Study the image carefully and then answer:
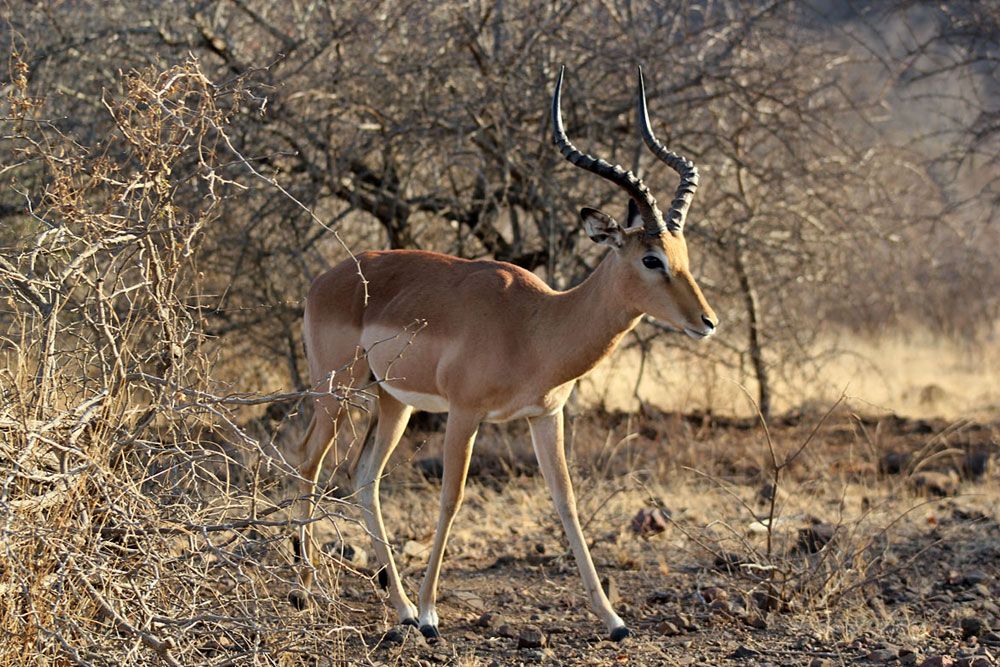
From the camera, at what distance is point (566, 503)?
5.26 metres

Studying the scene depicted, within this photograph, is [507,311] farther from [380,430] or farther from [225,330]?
[225,330]

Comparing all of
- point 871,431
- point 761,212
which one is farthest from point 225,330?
point 871,431

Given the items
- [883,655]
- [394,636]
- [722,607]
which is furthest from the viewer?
[722,607]

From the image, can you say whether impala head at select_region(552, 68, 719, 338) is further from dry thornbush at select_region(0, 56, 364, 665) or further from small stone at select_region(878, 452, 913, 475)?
small stone at select_region(878, 452, 913, 475)

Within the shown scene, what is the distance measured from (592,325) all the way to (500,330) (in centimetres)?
47

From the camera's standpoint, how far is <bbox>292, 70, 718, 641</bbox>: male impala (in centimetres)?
493

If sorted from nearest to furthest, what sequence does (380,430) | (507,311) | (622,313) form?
(622,313) < (507,311) < (380,430)

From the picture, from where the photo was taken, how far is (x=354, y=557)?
621 cm

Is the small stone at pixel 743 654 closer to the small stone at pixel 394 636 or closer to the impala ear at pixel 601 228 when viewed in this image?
the small stone at pixel 394 636

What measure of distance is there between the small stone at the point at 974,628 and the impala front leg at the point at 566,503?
1.49 metres

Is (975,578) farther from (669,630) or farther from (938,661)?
(669,630)

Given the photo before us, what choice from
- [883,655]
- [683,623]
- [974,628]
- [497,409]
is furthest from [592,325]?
[974,628]

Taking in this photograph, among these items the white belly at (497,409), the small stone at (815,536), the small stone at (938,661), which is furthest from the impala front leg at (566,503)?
the small stone at (815,536)

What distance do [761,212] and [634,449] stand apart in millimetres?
2182
